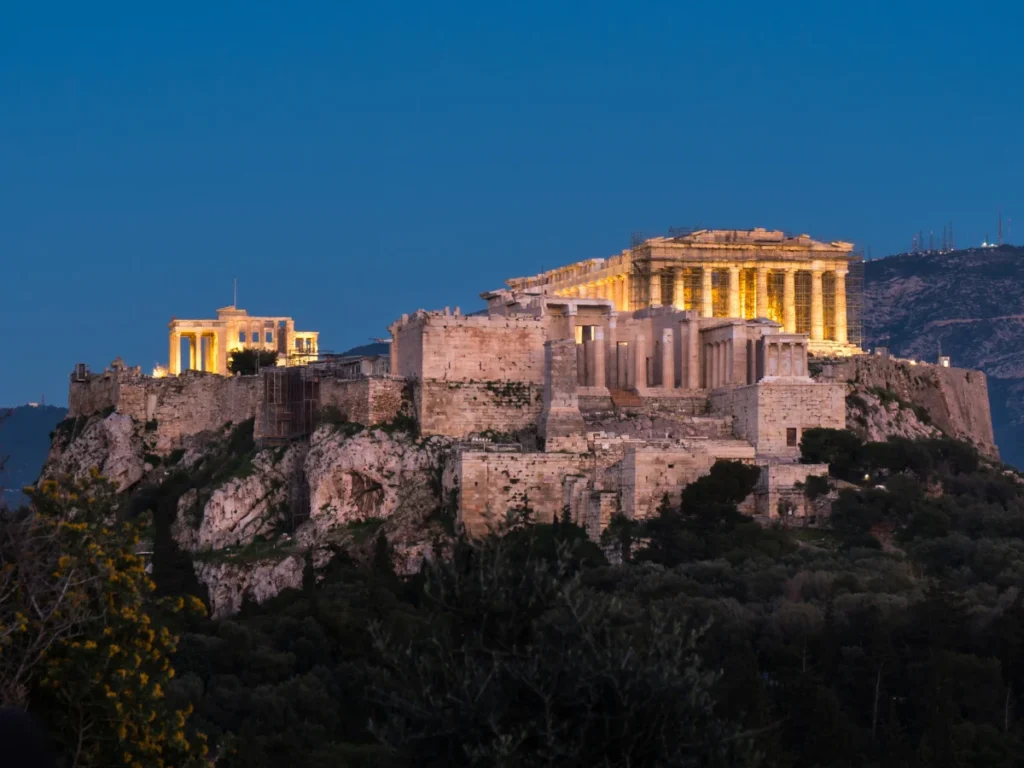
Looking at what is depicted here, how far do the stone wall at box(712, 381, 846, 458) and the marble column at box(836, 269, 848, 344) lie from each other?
16.4 metres

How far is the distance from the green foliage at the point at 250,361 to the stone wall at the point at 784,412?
23.3 m

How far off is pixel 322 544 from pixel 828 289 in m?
29.3

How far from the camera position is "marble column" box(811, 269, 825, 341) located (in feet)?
283

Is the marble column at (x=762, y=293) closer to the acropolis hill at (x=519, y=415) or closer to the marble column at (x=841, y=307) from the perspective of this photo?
the acropolis hill at (x=519, y=415)

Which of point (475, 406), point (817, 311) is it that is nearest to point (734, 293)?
point (817, 311)

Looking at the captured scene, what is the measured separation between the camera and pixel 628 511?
212 ft

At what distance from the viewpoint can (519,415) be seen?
2768 inches

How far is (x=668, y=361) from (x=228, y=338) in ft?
85.0

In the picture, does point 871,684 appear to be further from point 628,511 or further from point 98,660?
point 98,660

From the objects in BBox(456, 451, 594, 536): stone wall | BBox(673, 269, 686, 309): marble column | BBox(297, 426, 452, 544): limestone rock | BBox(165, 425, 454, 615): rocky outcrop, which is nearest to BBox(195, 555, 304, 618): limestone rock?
BBox(165, 425, 454, 615): rocky outcrop

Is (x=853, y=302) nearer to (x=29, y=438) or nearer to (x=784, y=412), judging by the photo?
(x=784, y=412)

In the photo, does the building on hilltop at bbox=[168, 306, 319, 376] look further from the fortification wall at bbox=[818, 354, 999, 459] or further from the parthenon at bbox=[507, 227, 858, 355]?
the fortification wall at bbox=[818, 354, 999, 459]

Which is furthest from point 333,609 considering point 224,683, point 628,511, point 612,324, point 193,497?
point 612,324

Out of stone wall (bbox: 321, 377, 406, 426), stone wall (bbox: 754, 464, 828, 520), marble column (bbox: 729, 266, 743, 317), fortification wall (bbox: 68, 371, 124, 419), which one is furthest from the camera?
marble column (bbox: 729, 266, 743, 317)
